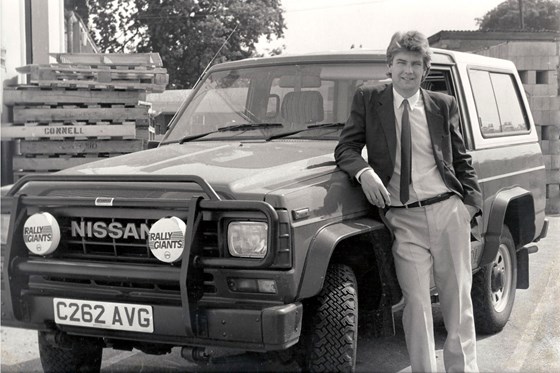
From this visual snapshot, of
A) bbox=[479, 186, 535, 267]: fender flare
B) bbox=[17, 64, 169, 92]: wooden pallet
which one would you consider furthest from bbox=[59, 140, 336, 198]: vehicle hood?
bbox=[17, 64, 169, 92]: wooden pallet

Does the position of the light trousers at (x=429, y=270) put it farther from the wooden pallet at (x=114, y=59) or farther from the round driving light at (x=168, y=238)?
the wooden pallet at (x=114, y=59)

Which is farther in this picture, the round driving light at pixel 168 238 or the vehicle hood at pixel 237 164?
the vehicle hood at pixel 237 164

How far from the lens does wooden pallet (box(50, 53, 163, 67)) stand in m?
7.35

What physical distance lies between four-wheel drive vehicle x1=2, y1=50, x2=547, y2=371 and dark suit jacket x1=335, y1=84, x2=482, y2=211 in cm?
18

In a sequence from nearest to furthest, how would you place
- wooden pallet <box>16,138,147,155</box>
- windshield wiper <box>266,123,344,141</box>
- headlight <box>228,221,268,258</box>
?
headlight <box>228,221,268,258</box> → windshield wiper <box>266,123,344,141</box> → wooden pallet <box>16,138,147,155</box>

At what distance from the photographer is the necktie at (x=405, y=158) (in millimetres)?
3789

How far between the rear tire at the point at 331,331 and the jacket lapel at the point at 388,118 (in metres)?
0.78

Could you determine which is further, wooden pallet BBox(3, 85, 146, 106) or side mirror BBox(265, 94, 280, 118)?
wooden pallet BBox(3, 85, 146, 106)

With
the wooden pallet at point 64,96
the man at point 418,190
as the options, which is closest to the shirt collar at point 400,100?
the man at point 418,190

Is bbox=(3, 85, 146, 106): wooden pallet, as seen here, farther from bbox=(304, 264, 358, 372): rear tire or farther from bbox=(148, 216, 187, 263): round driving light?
bbox=(304, 264, 358, 372): rear tire

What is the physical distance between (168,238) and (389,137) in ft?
4.25

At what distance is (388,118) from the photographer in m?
3.85

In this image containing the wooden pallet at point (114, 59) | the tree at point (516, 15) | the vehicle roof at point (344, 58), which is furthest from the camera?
the wooden pallet at point (114, 59)

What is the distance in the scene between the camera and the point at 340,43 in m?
5.16
